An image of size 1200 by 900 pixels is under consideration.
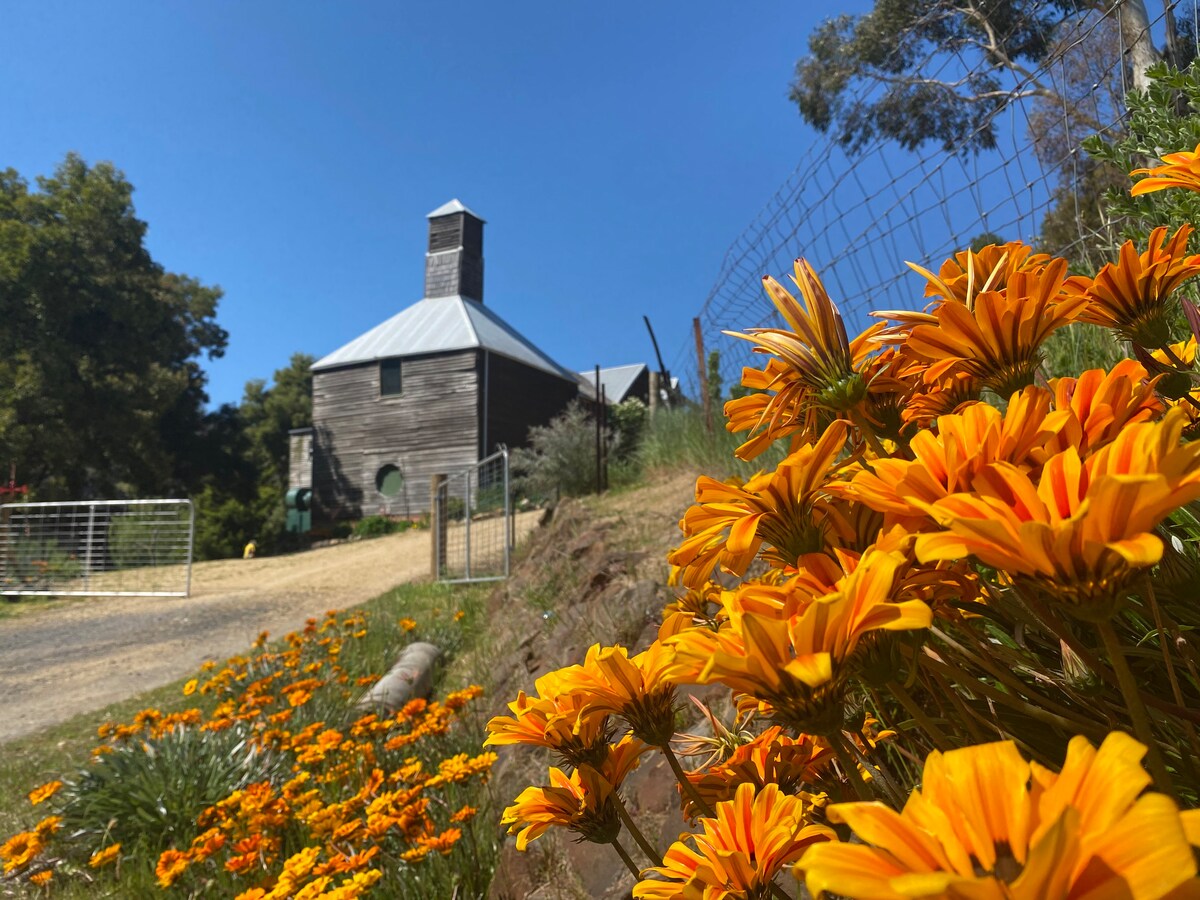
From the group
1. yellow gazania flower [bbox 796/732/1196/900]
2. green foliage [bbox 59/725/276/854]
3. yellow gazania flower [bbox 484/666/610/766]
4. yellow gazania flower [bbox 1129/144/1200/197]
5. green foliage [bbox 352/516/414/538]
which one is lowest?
green foliage [bbox 59/725/276/854]

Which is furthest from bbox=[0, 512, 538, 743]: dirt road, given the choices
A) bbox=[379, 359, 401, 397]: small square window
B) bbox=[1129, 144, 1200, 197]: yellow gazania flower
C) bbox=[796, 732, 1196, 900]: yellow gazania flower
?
bbox=[379, 359, 401, 397]: small square window

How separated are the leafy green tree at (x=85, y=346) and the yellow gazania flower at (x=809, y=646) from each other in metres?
22.3

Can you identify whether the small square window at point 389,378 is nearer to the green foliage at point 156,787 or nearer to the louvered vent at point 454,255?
the louvered vent at point 454,255

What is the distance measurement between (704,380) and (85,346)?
19.8 metres

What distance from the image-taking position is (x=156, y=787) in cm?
279

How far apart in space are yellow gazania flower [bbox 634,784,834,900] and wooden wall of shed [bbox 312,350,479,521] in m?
18.7

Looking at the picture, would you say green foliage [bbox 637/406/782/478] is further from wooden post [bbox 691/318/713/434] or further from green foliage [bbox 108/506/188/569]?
green foliage [bbox 108/506/188/569]

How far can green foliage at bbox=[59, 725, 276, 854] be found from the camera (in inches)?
108

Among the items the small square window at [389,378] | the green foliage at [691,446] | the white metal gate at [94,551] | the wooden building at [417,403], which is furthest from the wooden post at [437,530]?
the small square window at [389,378]

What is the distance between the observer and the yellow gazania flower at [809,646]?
16.6 inches

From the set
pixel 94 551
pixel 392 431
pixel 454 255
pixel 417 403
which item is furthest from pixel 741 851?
pixel 454 255

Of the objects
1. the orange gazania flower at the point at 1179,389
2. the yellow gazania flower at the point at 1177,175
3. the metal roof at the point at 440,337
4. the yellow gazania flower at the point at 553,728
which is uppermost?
the metal roof at the point at 440,337

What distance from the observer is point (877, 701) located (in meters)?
0.60

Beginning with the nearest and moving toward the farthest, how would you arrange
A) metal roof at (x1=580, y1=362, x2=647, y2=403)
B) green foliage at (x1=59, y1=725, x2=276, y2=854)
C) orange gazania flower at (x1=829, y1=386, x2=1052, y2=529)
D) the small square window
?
orange gazania flower at (x1=829, y1=386, x2=1052, y2=529), green foliage at (x1=59, y1=725, x2=276, y2=854), the small square window, metal roof at (x1=580, y1=362, x2=647, y2=403)
